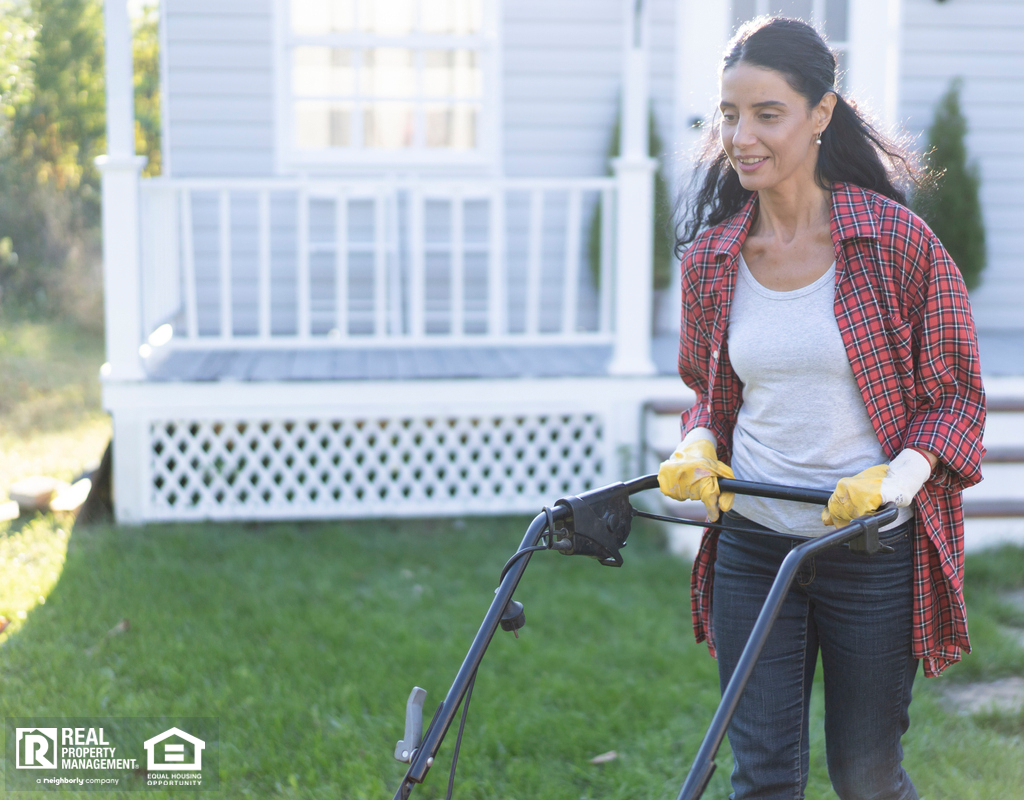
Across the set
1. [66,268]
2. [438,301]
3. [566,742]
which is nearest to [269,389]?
[438,301]

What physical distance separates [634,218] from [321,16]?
9.16 feet

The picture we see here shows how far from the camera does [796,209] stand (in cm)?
195

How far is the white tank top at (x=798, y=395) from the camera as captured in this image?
1.88m

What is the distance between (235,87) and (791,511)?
5.48 m

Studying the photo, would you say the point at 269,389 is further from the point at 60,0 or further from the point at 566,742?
the point at 60,0

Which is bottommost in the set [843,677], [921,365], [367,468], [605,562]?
[367,468]

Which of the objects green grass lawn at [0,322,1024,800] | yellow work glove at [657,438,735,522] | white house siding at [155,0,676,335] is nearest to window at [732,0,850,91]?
white house siding at [155,0,676,335]

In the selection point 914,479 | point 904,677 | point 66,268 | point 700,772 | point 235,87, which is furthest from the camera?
point 66,268

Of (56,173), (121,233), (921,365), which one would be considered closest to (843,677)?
(921,365)

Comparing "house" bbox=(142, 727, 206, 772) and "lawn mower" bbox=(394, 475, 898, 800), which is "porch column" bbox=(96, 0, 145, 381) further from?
"lawn mower" bbox=(394, 475, 898, 800)

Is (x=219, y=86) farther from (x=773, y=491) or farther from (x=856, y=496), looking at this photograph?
(x=856, y=496)

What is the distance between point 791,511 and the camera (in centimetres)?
200

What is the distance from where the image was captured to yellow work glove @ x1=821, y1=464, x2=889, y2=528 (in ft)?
5.71

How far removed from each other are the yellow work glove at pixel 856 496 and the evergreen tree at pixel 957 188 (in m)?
5.50
